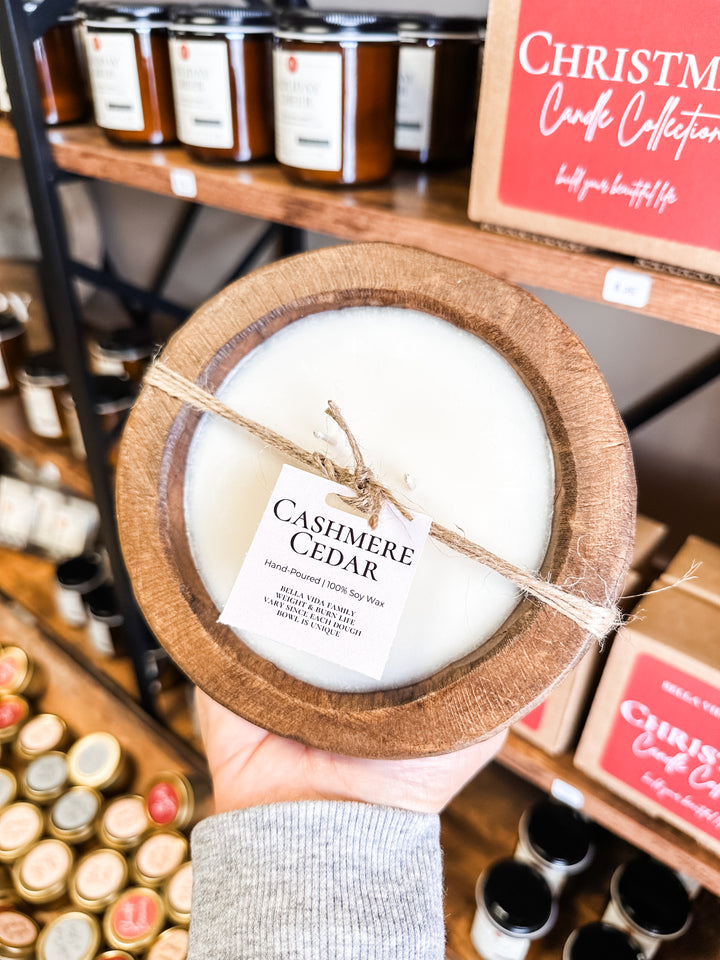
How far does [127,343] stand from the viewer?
114 cm

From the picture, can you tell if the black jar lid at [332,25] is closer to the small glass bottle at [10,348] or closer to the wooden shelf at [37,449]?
the wooden shelf at [37,449]

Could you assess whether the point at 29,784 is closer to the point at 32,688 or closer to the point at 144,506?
the point at 32,688

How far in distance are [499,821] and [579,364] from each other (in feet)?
2.78

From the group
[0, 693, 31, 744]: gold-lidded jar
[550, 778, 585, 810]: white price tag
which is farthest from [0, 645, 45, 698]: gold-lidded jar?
[550, 778, 585, 810]: white price tag

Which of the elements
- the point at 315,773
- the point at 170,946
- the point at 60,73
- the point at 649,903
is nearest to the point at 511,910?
the point at 649,903

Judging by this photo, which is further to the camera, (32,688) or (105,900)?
(32,688)

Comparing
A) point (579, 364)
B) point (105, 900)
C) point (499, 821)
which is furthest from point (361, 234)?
point (105, 900)

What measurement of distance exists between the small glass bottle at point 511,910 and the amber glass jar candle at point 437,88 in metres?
0.79

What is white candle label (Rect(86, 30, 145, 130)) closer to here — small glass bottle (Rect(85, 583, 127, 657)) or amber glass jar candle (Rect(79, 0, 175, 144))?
amber glass jar candle (Rect(79, 0, 175, 144))

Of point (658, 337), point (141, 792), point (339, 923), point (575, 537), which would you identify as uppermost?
point (575, 537)

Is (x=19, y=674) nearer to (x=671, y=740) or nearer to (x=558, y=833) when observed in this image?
(x=558, y=833)

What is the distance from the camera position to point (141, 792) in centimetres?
120

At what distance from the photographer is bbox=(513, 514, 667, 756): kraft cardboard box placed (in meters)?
0.64

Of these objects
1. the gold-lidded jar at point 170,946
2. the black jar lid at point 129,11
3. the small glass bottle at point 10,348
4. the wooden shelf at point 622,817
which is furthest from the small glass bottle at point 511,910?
the small glass bottle at point 10,348
